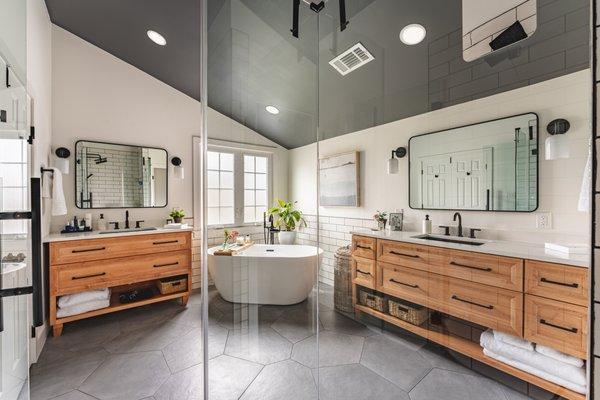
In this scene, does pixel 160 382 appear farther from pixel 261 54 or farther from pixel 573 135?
pixel 573 135

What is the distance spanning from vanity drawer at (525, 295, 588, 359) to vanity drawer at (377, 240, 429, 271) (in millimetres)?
422

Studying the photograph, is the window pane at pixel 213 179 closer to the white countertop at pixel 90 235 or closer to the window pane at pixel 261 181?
the window pane at pixel 261 181

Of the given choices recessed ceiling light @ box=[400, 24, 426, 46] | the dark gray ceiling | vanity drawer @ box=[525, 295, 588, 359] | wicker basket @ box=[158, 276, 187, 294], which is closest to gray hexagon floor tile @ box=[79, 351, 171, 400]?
wicker basket @ box=[158, 276, 187, 294]

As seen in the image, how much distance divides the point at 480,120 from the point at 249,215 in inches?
51.9

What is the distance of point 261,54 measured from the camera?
64.6 inches

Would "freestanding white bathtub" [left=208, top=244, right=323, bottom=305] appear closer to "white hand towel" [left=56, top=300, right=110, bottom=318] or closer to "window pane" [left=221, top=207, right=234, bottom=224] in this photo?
"window pane" [left=221, top=207, right=234, bottom=224]

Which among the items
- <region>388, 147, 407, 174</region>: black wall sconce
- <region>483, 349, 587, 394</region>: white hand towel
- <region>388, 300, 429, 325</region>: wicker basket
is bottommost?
<region>483, 349, 587, 394</region>: white hand towel

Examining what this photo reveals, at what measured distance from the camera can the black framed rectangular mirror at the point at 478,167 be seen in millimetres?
1001

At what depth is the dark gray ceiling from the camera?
1.06 m

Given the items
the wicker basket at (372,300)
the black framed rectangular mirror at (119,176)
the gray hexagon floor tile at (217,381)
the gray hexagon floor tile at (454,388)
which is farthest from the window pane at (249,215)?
the black framed rectangular mirror at (119,176)

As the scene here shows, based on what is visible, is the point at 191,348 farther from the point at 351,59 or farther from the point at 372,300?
the point at 351,59

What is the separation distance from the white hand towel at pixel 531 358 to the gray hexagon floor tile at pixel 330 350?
61cm

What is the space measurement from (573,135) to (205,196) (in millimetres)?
1685

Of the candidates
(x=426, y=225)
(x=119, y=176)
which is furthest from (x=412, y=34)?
(x=119, y=176)
